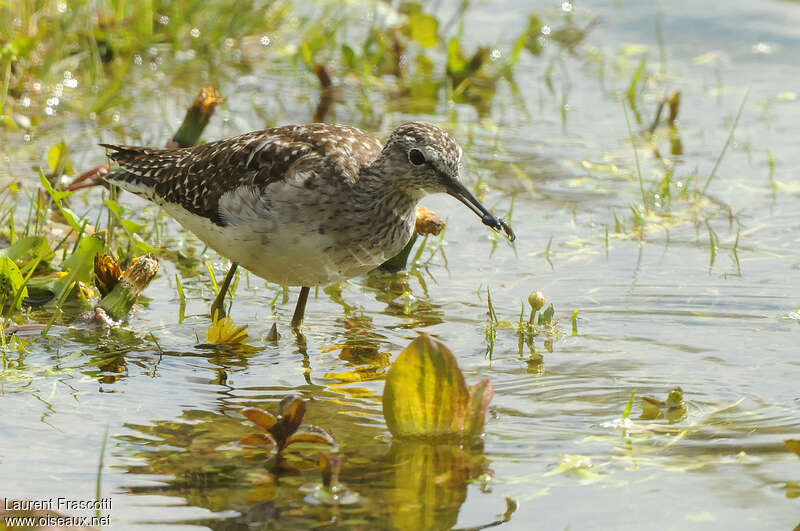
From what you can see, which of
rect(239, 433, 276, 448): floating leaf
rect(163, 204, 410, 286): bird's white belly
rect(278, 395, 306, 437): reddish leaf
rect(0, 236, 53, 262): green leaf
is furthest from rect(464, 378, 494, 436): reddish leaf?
rect(0, 236, 53, 262): green leaf

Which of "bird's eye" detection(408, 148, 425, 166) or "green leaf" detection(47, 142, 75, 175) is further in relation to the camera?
"green leaf" detection(47, 142, 75, 175)

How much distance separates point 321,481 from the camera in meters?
4.61

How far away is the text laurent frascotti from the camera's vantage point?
425 centimetres

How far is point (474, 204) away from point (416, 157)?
16.4 inches

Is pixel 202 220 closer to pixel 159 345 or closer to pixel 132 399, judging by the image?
pixel 159 345

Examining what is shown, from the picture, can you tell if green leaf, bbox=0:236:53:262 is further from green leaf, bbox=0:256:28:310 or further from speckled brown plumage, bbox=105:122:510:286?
speckled brown plumage, bbox=105:122:510:286

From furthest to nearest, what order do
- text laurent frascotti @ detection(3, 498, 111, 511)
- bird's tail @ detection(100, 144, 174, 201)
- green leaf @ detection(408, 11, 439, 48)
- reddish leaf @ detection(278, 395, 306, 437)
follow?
1. green leaf @ detection(408, 11, 439, 48)
2. bird's tail @ detection(100, 144, 174, 201)
3. reddish leaf @ detection(278, 395, 306, 437)
4. text laurent frascotti @ detection(3, 498, 111, 511)

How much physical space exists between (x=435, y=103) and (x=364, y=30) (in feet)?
7.35

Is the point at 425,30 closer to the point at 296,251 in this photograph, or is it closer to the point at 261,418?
the point at 296,251

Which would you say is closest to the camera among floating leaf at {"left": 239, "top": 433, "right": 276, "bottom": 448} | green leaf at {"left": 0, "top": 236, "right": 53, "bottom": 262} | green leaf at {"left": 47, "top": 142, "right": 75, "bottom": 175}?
floating leaf at {"left": 239, "top": 433, "right": 276, "bottom": 448}

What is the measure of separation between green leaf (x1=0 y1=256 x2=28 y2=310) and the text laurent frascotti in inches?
80.8

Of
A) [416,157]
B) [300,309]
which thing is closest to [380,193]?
[416,157]

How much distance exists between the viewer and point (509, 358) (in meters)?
6.14

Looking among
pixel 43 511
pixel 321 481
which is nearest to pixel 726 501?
pixel 321 481
